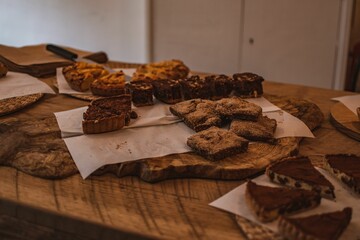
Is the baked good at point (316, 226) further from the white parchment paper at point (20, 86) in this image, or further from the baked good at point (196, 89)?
the white parchment paper at point (20, 86)

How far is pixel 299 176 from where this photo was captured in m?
1.02

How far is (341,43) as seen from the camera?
283 centimetres

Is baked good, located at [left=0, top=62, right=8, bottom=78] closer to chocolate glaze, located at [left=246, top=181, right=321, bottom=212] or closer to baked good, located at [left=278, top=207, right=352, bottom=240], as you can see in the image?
chocolate glaze, located at [left=246, top=181, right=321, bottom=212]

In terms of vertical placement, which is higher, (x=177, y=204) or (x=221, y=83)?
(x=221, y=83)

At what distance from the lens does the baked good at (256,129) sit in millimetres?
1243

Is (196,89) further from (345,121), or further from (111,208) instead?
(111,208)

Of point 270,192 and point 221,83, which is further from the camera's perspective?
point 221,83

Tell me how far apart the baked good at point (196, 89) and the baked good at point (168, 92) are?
0.07ft

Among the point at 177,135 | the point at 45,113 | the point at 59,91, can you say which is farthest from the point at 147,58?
the point at 177,135

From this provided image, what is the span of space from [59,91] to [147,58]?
165cm

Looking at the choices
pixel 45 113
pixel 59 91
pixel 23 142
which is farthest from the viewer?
pixel 59 91

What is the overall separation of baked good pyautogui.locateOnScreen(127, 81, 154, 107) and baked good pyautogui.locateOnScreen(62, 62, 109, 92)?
24 centimetres

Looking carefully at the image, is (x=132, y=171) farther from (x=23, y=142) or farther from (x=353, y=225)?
(x=353, y=225)

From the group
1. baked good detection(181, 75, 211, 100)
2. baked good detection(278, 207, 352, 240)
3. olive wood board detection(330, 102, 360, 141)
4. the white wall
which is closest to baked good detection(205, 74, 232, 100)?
baked good detection(181, 75, 211, 100)
